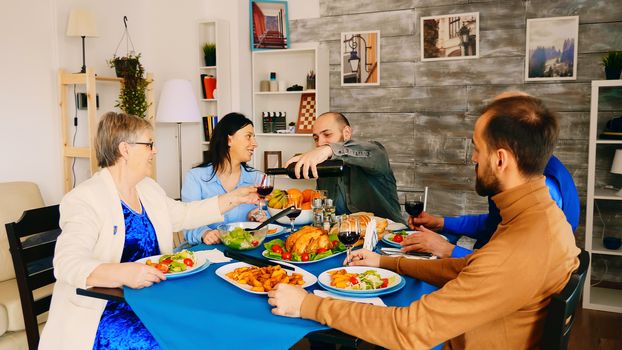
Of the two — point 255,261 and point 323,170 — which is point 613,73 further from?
point 255,261

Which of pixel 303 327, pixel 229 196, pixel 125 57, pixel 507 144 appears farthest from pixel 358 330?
pixel 125 57

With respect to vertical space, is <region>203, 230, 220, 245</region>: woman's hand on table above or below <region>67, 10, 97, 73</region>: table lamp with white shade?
below

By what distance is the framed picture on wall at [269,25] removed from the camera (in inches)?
198

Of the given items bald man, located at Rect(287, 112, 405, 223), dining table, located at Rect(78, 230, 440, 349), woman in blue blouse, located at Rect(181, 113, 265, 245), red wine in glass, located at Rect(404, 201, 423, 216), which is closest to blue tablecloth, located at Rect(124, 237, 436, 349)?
dining table, located at Rect(78, 230, 440, 349)

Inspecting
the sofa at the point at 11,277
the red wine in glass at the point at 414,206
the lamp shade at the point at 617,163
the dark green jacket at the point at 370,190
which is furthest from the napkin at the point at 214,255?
the lamp shade at the point at 617,163

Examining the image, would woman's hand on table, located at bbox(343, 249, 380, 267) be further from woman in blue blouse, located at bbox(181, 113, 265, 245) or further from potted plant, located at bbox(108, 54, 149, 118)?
potted plant, located at bbox(108, 54, 149, 118)

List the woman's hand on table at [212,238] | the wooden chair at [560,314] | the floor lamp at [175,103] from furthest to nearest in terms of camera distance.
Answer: the floor lamp at [175,103] < the woman's hand on table at [212,238] < the wooden chair at [560,314]

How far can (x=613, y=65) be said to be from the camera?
372 centimetres

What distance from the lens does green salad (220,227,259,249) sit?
212 centimetres

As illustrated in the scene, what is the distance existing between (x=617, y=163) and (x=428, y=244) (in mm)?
2463

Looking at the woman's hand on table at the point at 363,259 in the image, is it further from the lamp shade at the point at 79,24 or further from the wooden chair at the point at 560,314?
the lamp shade at the point at 79,24

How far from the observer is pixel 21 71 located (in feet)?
13.1

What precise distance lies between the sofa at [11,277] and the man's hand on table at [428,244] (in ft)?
6.54

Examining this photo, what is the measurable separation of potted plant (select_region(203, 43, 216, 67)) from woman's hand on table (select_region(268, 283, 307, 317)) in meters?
3.94
